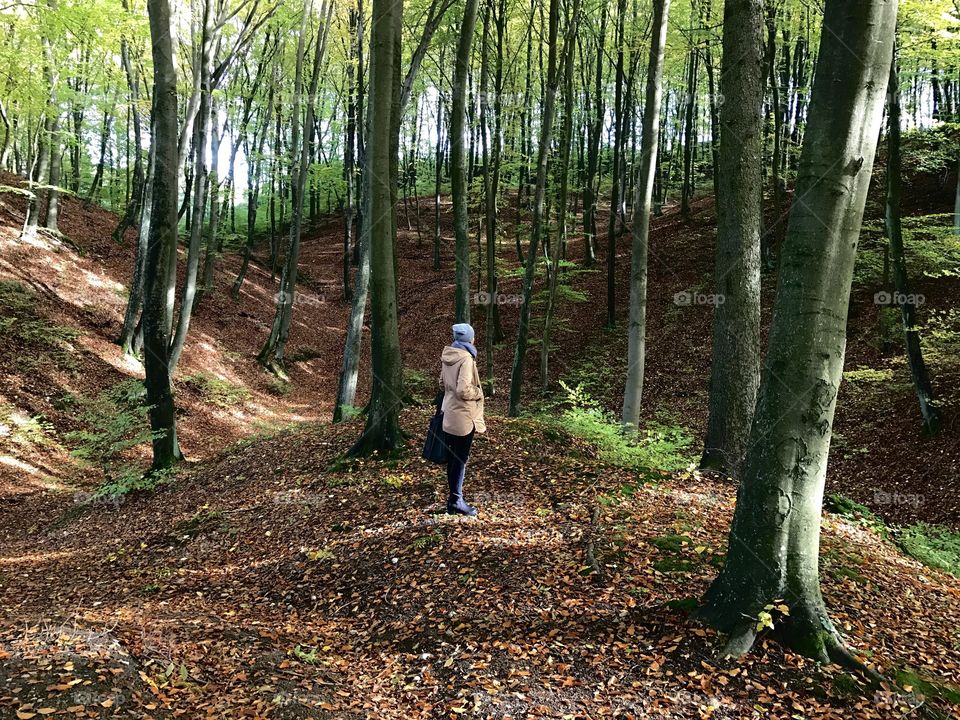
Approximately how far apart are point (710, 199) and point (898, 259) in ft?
65.8

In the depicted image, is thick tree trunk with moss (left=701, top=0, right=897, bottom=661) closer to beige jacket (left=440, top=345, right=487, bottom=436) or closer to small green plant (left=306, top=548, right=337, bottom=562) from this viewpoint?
beige jacket (left=440, top=345, right=487, bottom=436)

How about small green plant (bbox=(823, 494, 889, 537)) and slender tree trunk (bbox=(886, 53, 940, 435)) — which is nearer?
small green plant (bbox=(823, 494, 889, 537))

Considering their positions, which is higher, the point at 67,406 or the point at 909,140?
the point at 909,140

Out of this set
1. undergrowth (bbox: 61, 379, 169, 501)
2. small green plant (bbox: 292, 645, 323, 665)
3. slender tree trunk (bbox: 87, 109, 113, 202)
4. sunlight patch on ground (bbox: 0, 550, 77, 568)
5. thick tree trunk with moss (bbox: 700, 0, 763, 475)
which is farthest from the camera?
slender tree trunk (bbox: 87, 109, 113, 202)

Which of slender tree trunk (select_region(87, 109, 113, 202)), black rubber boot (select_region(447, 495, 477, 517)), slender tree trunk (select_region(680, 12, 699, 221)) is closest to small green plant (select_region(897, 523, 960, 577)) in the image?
black rubber boot (select_region(447, 495, 477, 517))

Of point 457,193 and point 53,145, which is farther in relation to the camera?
point 53,145

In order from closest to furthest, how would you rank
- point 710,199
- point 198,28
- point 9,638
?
point 9,638 → point 198,28 → point 710,199

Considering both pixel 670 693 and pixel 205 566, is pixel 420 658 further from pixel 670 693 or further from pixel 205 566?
pixel 205 566

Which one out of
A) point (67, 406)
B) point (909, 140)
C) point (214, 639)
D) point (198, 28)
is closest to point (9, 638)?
point (214, 639)

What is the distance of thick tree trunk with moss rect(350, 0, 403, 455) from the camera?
8234 mm

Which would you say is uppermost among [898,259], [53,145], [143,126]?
[143,126]

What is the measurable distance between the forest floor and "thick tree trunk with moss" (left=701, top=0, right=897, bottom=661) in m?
0.36

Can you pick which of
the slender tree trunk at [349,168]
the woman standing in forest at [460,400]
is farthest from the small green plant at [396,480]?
the slender tree trunk at [349,168]

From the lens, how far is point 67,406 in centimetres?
1233
